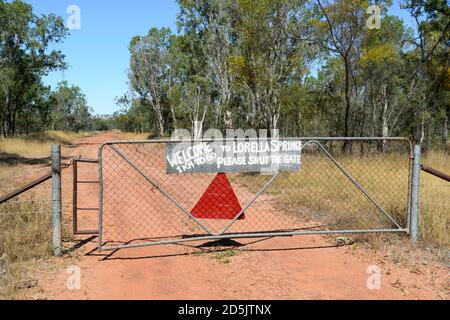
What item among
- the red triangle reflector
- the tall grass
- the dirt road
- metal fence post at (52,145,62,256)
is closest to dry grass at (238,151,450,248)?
the dirt road

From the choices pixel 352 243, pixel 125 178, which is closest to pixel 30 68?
pixel 125 178

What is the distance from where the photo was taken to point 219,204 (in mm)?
6305

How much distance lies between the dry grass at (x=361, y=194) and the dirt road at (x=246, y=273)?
867mm

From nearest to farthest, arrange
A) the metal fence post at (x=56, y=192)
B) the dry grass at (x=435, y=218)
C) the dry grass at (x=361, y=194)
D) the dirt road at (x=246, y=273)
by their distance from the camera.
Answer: the dirt road at (x=246, y=273) < the metal fence post at (x=56, y=192) < the dry grass at (x=435, y=218) < the dry grass at (x=361, y=194)

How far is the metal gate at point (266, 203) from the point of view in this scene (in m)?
6.27

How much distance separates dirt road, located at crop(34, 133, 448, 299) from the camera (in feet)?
15.1

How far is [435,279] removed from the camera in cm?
508

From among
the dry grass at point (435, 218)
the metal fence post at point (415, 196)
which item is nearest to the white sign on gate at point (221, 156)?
the metal fence post at point (415, 196)

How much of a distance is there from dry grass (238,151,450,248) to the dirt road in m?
0.87

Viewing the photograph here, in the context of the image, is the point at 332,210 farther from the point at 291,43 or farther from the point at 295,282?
the point at 291,43

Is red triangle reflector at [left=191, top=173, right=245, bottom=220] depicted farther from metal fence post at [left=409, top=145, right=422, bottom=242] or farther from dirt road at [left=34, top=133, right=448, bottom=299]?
metal fence post at [left=409, top=145, right=422, bottom=242]

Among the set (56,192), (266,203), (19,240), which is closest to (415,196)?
(266,203)

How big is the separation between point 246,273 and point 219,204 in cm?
142

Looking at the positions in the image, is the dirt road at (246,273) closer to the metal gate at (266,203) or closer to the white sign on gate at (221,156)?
the metal gate at (266,203)
